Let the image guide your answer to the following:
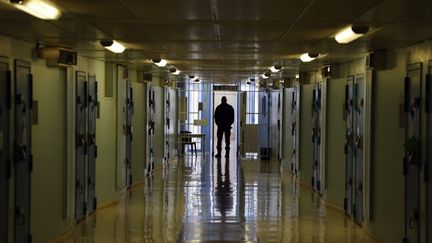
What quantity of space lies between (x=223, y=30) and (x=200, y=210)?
3.78m

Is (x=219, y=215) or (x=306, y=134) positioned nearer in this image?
(x=219, y=215)

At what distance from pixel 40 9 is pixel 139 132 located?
826 centimetres

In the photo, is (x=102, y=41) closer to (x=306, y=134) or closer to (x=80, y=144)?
(x=80, y=144)

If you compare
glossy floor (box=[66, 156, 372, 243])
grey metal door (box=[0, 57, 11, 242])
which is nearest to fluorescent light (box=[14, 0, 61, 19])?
grey metal door (box=[0, 57, 11, 242])

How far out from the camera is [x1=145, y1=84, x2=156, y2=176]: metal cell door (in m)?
13.7

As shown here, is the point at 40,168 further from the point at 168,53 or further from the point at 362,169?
the point at 362,169

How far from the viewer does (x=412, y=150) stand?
6.25m

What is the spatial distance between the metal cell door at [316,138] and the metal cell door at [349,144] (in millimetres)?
1868

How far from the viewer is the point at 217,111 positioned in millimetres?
19125

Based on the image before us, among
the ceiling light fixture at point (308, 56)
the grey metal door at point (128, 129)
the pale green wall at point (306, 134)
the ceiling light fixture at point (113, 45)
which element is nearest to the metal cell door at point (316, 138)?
the pale green wall at point (306, 134)

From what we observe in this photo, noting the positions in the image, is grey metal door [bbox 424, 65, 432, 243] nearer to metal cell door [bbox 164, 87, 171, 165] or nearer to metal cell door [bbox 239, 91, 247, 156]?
metal cell door [bbox 164, 87, 171, 165]

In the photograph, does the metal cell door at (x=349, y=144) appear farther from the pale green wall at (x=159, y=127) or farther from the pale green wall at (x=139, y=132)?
the pale green wall at (x=159, y=127)

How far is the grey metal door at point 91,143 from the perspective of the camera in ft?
29.5

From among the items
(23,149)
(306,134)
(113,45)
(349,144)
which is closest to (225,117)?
(306,134)
